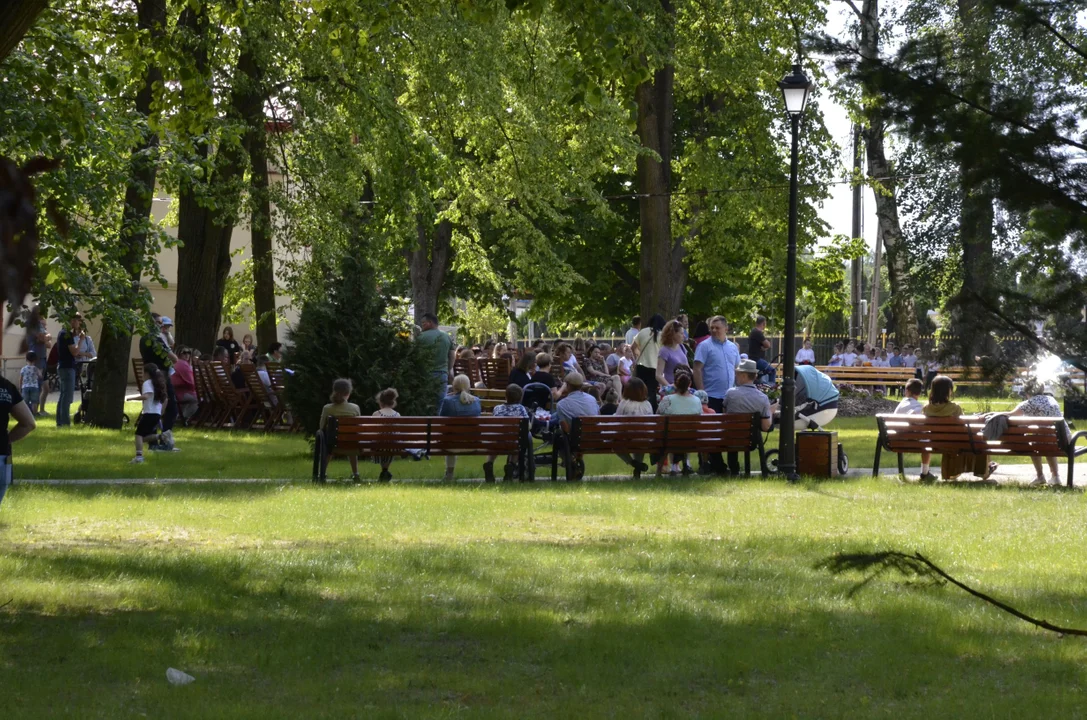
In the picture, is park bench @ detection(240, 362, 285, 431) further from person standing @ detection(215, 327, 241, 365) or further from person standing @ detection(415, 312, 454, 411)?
person standing @ detection(215, 327, 241, 365)

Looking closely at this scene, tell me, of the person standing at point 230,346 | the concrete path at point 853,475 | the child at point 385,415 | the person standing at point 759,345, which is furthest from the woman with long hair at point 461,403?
the person standing at point 230,346

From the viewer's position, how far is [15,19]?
242 inches

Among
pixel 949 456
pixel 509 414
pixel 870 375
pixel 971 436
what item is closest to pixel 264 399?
pixel 509 414

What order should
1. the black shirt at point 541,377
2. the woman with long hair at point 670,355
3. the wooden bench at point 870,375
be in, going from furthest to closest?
the wooden bench at point 870,375 < the black shirt at point 541,377 < the woman with long hair at point 670,355

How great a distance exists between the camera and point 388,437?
14.6m

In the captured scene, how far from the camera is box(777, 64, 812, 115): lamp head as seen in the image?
1562 centimetres

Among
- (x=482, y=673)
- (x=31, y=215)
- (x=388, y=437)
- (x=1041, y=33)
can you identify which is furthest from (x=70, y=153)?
(x=31, y=215)

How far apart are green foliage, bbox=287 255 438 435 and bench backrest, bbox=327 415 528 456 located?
10.7 ft

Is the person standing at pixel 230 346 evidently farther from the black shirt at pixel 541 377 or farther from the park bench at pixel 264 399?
the black shirt at pixel 541 377

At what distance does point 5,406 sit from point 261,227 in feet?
46.5

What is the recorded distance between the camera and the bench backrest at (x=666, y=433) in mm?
14906

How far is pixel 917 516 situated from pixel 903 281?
6398mm

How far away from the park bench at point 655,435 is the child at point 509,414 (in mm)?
484

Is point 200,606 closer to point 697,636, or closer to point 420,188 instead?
point 697,636
